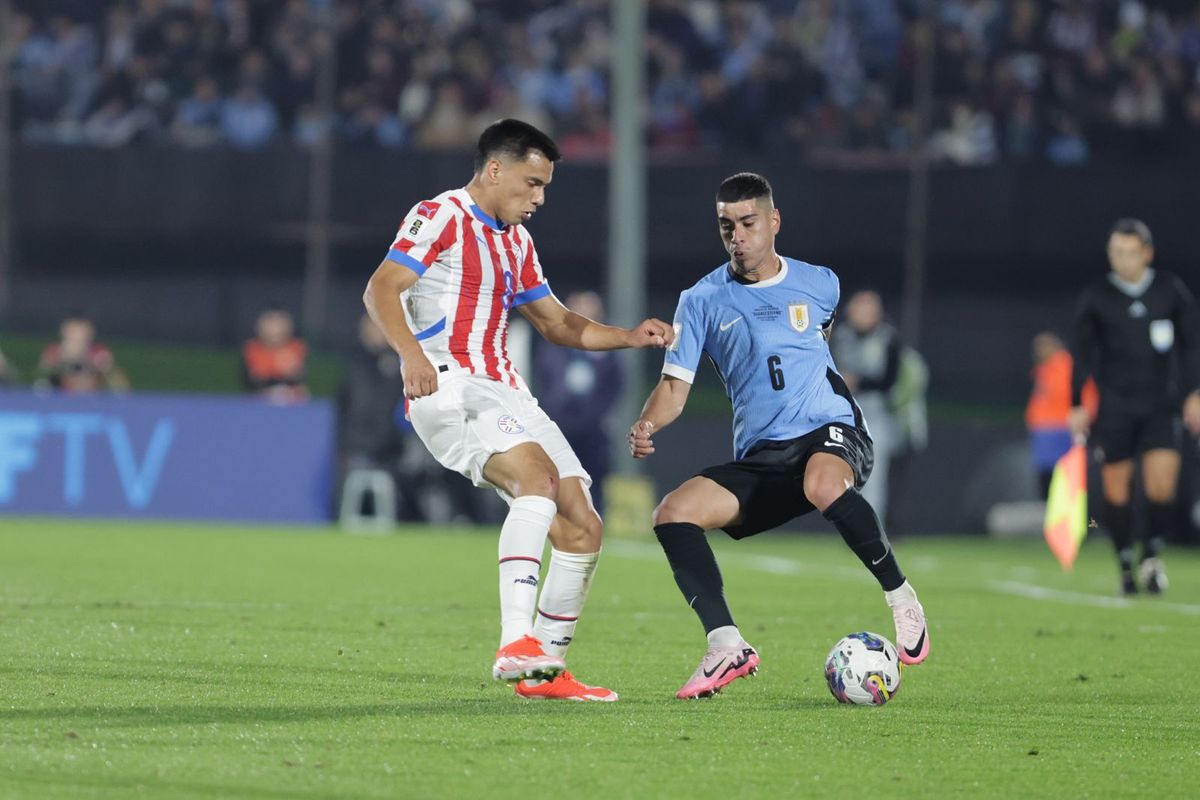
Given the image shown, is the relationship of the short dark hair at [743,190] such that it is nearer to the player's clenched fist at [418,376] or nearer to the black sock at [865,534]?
the black sock at [865,534]

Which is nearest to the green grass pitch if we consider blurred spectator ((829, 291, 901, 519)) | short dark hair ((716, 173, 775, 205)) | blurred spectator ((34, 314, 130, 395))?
short dark hair ((716, 173, 775, 205))

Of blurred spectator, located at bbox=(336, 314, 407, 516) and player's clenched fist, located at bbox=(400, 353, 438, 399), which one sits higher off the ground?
player's clenched fist, located at bbox=(400, 353, 438, 399)

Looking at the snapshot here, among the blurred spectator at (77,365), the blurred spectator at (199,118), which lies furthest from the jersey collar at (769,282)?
the blurred spectator at (199,118)

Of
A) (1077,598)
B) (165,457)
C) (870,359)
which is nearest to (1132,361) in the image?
(1077,598)

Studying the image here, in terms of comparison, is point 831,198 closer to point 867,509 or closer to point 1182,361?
point 1182,361

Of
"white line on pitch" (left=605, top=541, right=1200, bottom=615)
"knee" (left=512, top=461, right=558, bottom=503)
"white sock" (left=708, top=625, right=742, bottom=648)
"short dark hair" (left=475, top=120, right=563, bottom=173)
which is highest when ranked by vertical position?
"short dark hair" (left=475, top=120, right=563, bottom=173)

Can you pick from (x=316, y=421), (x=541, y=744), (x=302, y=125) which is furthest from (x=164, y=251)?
(x=541, y=744)

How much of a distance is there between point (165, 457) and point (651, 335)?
10.7 m

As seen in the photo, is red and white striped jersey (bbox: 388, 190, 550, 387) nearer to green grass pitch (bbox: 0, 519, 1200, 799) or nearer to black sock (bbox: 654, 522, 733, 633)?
black sock (bbox: 654, 522, 733, 633)

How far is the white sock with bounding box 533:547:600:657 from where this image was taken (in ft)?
22.5

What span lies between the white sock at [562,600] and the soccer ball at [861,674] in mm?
858

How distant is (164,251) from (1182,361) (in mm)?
11185

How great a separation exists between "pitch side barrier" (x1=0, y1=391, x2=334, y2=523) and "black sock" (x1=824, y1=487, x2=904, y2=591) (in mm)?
10780

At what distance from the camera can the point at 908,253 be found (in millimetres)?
20156
